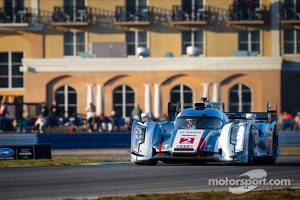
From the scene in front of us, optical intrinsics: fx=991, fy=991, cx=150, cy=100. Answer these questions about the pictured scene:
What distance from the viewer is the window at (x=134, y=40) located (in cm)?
6300

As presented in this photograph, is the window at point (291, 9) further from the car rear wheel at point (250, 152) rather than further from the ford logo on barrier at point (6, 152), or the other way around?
the car rear wheel at point (250, 152)

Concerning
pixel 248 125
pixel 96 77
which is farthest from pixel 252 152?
pixel 96 77

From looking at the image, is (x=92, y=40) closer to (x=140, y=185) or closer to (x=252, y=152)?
(x=252, y=152)

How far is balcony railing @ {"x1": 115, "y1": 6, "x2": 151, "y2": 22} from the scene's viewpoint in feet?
206

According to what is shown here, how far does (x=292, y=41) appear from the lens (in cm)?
6328

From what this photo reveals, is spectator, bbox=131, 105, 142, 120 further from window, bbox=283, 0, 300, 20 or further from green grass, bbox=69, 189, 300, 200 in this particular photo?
green grass, bbox=69, 189, 300, 200

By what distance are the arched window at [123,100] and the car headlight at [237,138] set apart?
118 feet

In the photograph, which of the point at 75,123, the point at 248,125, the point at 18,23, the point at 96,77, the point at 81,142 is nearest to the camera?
the point at 248,125

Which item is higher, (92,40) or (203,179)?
(92,40)

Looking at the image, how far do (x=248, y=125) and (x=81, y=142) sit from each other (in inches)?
782

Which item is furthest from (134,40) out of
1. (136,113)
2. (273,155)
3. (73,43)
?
(273,155)

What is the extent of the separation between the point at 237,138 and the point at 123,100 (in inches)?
1445

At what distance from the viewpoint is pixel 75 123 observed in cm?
5400

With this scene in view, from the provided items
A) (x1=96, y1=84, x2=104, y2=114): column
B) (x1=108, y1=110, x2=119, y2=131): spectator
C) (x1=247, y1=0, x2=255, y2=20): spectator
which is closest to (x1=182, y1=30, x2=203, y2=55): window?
(x1=247, y1=0, x2=255, y2=20): spectator
